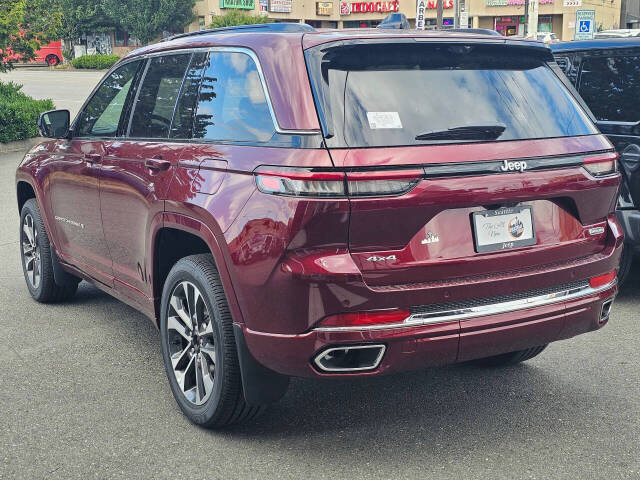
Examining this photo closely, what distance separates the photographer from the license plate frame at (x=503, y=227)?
343cm

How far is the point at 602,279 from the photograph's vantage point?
152 inches

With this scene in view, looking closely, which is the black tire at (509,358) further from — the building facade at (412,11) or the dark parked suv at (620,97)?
Result: the building facade at (412,11)

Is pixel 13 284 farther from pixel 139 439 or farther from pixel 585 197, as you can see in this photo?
pixel 585 197

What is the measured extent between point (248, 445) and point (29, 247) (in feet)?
11.3

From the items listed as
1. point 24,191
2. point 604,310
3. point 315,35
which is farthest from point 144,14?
point 604,310

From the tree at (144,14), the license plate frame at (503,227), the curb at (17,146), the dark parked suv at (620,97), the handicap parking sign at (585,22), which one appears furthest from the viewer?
the tree at (144,14)

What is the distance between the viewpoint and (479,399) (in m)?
4.33

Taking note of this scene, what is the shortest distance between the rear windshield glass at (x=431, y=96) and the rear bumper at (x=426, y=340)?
0.75 metres

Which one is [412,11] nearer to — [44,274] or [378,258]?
[44,274]

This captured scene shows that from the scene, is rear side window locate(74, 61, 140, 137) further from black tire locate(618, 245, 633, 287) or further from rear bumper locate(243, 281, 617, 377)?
black tire locate(618, 245, 633, 287)

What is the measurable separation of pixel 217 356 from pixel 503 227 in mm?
1378

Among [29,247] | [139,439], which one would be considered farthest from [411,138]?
[29,247]

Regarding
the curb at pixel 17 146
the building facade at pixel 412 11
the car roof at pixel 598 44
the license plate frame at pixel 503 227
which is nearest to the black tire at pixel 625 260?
the car roof at pixel 598 44

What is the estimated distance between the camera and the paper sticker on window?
334 cm
